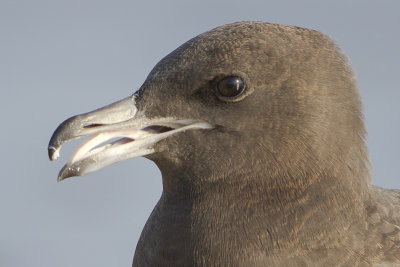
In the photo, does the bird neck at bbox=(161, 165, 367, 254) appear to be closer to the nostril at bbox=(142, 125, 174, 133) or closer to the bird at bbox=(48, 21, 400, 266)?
the bird at bbox=(48, 21, 400, 266)

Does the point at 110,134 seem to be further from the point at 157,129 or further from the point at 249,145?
the point at 249,145

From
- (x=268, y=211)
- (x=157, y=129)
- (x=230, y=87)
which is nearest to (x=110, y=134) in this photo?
(x=157, y=129)

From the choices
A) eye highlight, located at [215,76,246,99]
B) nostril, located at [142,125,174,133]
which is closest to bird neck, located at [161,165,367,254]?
nostril, located at [142,125,174,133]

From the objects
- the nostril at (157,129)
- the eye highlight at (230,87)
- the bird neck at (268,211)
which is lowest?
the bird neck at (268,211)

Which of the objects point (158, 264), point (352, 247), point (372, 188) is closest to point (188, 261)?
point (158, 264)

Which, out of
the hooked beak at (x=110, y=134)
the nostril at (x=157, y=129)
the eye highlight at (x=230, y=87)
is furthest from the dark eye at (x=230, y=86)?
the nostril at (x=157, y=129)

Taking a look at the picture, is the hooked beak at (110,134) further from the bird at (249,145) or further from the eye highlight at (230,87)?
the eye highlight at (230,87)

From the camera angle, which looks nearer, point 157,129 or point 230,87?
point 230,87
